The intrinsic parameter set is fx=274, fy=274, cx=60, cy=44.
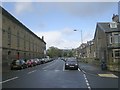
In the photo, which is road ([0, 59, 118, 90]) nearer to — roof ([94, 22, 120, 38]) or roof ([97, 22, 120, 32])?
roof ([94, 22, 120, 38])

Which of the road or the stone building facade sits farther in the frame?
the stone building facade

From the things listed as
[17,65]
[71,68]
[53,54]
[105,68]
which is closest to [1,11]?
[17,65]

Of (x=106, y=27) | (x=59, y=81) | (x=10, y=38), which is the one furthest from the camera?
(x=106, y=27)

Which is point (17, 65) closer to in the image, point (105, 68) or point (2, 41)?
point (2, 41)

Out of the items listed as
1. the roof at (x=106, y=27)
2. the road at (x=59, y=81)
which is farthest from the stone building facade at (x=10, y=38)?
the road at (x=59, y=81)

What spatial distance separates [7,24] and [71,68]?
16.8m

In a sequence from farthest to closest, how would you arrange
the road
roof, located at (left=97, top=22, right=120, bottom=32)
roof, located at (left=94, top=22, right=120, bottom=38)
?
roof, located at (left=97, top=22, right=120, bottom=32)
roof, located at (left=94, top=22, right=120, bottom=38)
the road

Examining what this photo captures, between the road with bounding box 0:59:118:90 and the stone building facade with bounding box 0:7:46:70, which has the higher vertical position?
the stone building facade with bounding box 0:7:46:70

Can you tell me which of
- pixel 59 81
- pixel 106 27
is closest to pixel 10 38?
pixel 106 27

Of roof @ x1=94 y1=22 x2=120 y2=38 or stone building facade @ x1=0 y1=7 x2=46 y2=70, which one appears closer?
stone building facade @ x1=0 y1=7 x2=46 y2=70

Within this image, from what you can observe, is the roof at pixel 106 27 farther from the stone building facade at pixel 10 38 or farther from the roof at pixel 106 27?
the stone building facade at pixel 10 38

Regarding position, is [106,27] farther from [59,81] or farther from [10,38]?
[59,81]

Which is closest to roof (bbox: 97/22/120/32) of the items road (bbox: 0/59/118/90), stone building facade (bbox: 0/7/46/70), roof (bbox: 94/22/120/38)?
roof (bbox: 94/22/120/38)

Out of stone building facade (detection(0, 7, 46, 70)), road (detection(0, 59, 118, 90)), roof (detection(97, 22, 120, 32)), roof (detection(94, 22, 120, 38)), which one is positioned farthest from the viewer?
roof (detection(97, 22, 120, 32))
